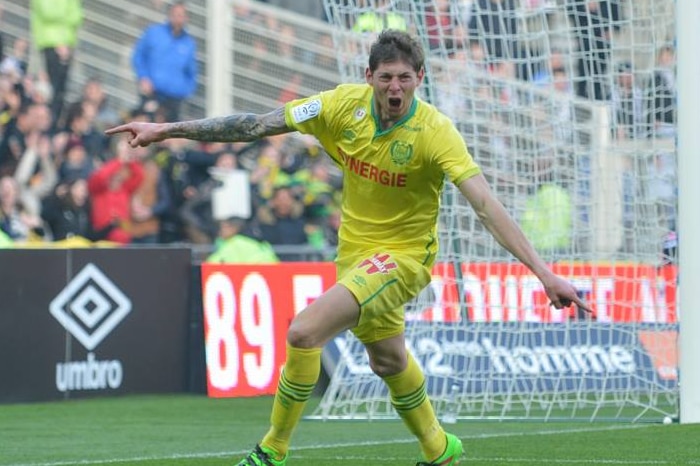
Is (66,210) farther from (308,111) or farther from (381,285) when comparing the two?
(381,285)

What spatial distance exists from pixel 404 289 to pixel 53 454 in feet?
9.57

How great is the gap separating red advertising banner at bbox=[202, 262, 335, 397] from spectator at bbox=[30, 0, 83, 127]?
4593mm

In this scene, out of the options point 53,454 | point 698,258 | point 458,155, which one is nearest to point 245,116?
point 458,155

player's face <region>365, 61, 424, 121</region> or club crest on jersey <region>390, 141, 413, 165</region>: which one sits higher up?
player's face <region>365, 61, 424, 121</region>

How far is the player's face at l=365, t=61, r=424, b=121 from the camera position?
7508 mm

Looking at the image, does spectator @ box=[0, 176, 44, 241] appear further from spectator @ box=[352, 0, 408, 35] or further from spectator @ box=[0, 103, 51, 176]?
spectator @ box=[352, 0, 408, 35]

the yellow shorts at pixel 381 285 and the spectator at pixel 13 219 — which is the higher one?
the spectator at pixel 13 219

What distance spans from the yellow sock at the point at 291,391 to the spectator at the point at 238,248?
8.05m

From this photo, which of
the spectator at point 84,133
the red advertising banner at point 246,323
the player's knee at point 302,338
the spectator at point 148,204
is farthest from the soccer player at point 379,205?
the spectator at point 84,133

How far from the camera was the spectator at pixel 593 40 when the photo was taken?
12.0 metres

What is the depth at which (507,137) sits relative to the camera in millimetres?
12492

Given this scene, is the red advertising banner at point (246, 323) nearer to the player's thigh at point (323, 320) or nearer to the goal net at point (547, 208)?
the goal net at point (547, 208)

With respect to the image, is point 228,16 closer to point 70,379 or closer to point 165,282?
point 165,282

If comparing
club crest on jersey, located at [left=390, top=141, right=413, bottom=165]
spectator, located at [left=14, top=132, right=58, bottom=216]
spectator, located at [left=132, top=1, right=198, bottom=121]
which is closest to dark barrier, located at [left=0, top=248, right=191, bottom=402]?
spectator, located at [left=14, top=132, right=58, bottom=216]
